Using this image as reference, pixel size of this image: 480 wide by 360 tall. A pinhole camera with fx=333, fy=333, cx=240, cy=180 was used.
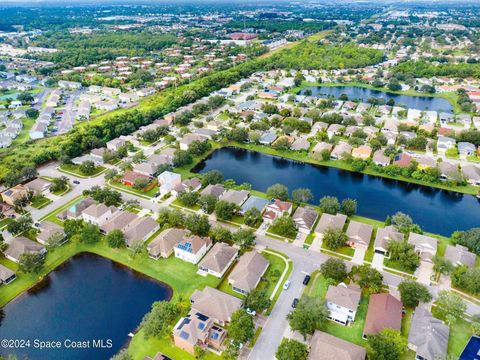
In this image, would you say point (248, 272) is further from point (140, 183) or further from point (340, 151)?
point (340, 151)

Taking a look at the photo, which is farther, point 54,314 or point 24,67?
point 24,67

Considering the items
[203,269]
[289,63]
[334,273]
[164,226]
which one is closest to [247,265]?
[203,269]

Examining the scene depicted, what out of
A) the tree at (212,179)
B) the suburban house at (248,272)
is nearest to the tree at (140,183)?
the tree at (212,179)

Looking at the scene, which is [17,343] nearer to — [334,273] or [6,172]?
[334,273]

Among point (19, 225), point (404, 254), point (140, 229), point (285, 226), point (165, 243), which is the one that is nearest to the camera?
point (404, 254)

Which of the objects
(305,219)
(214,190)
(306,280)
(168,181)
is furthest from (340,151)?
(306,280)
